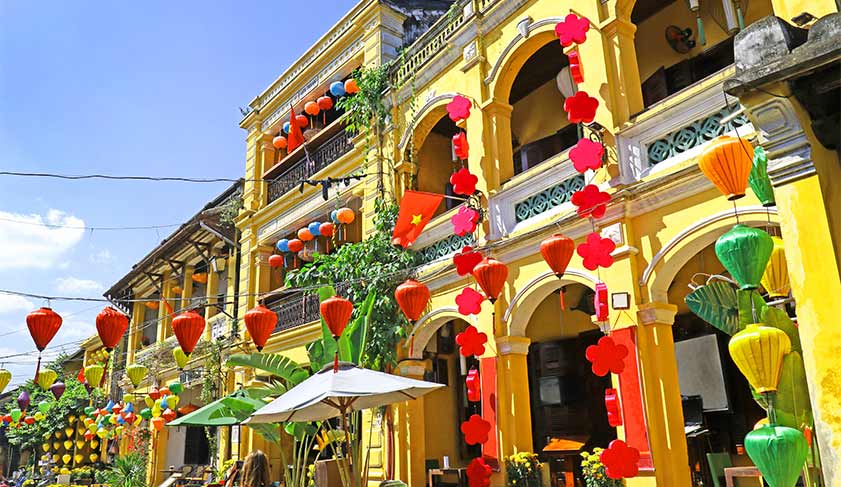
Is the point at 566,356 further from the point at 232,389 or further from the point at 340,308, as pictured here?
the point at 232,389

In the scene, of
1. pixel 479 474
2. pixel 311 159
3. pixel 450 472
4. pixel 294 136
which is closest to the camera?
pixel 479 474

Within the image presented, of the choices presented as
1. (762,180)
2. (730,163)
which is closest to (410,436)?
(730,163)

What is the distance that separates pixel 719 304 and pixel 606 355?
265 centimetres

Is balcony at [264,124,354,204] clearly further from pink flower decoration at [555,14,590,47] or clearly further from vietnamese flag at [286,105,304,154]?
pink flower decoration at [555,14,590,47]

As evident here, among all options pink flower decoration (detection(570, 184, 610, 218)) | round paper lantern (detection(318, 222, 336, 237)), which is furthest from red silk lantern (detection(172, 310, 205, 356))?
pink flower decoration (detection(570, 184, 610, 218))

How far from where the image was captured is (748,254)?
3773mm

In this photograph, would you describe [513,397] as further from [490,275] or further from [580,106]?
[580,106]

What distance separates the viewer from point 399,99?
38.3ft

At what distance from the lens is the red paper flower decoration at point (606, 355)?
6.70m

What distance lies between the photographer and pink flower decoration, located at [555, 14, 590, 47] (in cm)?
783

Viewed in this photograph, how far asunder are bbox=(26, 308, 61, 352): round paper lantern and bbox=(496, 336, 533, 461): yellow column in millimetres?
5746

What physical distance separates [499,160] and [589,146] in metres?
2.51

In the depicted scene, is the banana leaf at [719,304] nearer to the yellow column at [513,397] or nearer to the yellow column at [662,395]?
the yellow column at [662,395]

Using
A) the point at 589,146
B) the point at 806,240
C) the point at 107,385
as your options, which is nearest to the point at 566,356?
the point at 589,146
